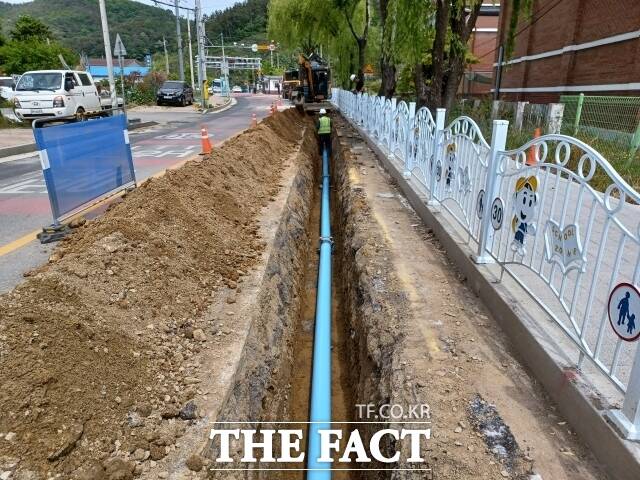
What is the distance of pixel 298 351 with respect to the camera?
4906mm

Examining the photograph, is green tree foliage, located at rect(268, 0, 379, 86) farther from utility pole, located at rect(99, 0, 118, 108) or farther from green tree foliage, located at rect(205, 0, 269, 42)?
green tree foliage, located at rect(205, 0, 269, 42)

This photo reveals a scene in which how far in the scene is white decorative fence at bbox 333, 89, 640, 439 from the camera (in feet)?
7.11

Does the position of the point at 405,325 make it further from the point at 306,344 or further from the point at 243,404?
the point at 306,344

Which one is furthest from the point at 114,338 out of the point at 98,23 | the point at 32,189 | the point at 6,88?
the point at 98,23

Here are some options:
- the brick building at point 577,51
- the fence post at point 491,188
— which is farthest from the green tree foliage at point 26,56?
A: the fence post at point 491,188

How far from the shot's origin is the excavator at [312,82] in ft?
81.9

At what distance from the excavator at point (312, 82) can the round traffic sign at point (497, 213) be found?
862 inches

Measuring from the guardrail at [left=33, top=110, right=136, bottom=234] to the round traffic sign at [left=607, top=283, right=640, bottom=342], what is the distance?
5.34 meters

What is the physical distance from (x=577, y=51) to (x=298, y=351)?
16.0 metres

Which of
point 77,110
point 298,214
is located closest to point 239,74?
point 77,110

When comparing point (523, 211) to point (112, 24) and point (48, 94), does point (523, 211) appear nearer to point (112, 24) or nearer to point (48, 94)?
point (48, 94)

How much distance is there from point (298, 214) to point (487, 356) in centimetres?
489

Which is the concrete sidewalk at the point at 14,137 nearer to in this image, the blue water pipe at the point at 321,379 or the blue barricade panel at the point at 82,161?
the blue barricade panel at the point at 82,161

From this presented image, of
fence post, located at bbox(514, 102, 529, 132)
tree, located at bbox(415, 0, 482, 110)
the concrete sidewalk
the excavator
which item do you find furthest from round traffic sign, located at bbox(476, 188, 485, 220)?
the excavator
